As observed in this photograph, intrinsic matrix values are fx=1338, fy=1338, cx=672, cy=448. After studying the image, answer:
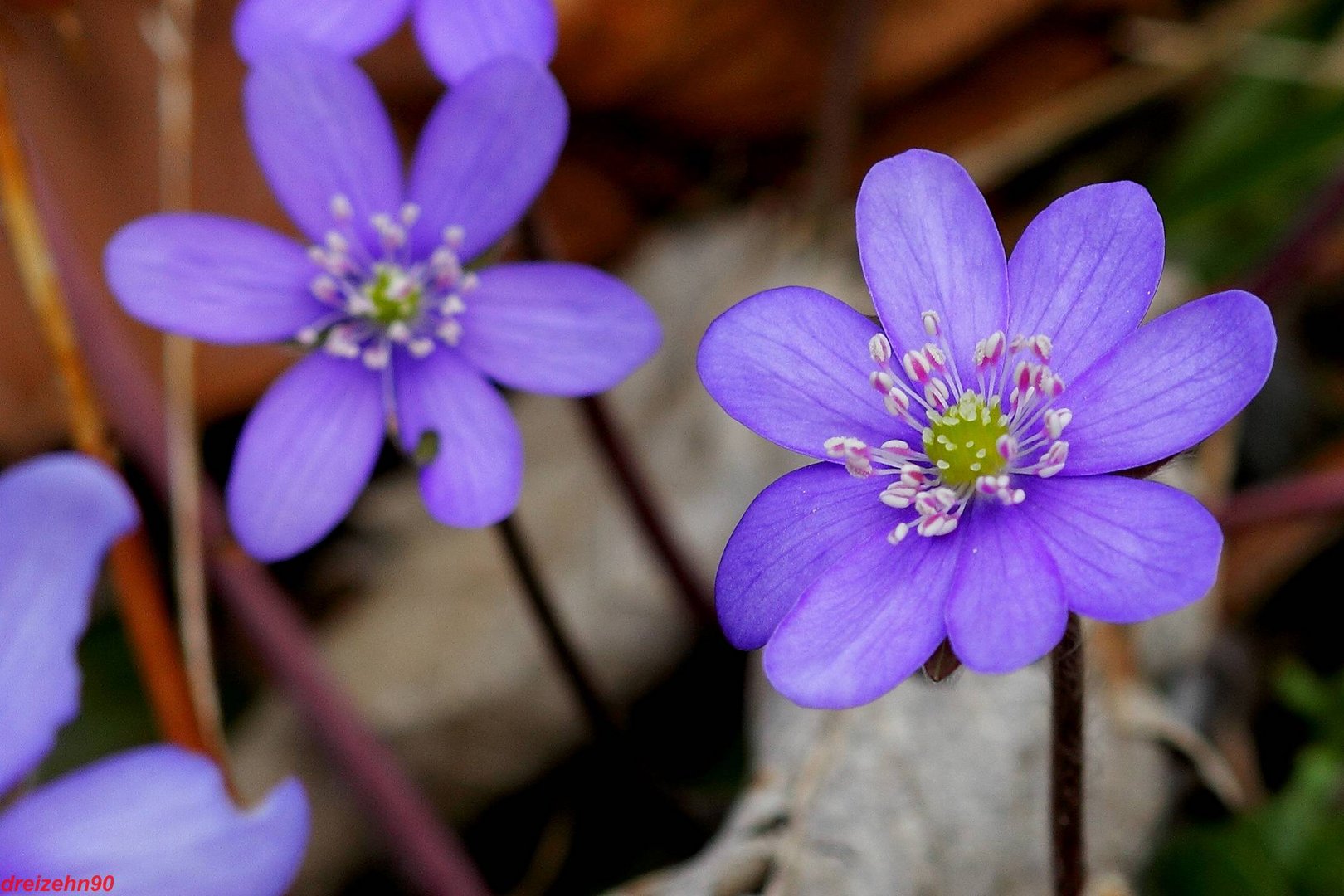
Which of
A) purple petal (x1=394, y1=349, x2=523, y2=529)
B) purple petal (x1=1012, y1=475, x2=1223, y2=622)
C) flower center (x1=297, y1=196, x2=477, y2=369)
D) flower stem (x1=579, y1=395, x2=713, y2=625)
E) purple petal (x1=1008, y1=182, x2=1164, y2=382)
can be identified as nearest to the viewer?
purple petal (x1=1012, y1=475, x2=1223, y2=622)

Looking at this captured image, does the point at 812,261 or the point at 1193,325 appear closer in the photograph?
the point at 1193,325

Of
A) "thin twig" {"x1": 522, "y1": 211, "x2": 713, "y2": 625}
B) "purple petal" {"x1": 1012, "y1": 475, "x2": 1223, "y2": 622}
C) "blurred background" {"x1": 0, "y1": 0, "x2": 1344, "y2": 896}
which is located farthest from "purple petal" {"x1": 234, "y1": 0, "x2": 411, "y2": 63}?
"purple petal" {"x1": 1012, "y1": 475, "x2": 1223, "y2": 622}

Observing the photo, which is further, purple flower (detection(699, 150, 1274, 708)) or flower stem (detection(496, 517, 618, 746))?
flower stem (detection(496, 517, 618, 746))

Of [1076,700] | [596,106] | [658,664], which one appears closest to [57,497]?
[1076,700]

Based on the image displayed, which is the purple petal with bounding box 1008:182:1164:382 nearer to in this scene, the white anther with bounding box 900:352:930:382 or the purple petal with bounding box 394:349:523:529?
the white anther with bounding box 900:352:930:382

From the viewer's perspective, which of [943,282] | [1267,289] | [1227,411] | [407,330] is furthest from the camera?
[1267,289]

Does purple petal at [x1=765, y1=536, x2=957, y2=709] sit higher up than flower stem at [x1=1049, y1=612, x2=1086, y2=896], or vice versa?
purple petal at [x1=765, y1=536, x2=957, y2=709]

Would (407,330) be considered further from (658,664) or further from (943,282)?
(658,664)

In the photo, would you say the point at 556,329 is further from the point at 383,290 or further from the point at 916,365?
the point at 916,365

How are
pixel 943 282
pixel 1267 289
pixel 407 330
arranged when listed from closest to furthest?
pixel 943 282 < pixel 407 330 < pixel 1267 289
